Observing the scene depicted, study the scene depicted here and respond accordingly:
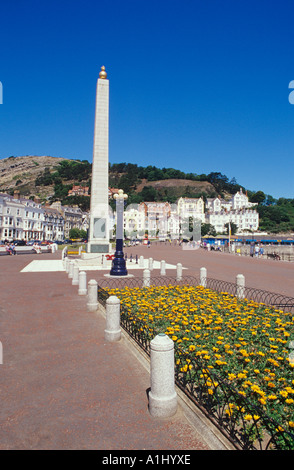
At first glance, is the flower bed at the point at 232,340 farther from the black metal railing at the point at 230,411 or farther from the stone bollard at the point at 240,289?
the stone bollard at the point at 240,289

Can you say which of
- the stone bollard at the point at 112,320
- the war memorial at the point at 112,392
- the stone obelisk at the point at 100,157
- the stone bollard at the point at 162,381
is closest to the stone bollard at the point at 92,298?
the war memorial at the point at 112,392

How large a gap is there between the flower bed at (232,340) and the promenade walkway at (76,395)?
0.79 m

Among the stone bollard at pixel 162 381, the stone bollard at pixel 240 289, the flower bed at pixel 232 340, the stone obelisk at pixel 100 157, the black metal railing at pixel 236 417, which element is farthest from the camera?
the stone obelisk at pixel 100 157

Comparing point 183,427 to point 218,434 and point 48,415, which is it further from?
point 48,415

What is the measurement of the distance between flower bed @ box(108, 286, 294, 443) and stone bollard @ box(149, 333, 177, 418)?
53 cm

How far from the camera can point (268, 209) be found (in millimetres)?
149250

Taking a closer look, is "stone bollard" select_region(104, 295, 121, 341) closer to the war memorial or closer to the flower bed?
the war memorial

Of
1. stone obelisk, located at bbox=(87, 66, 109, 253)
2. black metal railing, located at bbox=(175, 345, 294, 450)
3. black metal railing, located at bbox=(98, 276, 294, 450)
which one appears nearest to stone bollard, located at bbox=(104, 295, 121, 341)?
black metal railing, located at bbox=(98, 276, 294, 450)

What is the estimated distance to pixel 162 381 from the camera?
4254 mm

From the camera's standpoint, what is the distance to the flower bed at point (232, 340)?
432 cm

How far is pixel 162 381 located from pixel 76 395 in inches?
57.0

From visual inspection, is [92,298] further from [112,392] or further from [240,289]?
[240,289]
